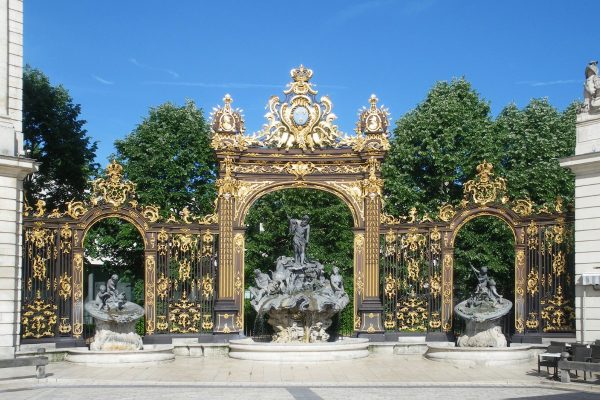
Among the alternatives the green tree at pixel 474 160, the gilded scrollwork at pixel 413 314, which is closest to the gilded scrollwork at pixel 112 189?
the gilded scrollwork at pixel 413 314

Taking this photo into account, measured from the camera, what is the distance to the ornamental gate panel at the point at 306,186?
20438 mm

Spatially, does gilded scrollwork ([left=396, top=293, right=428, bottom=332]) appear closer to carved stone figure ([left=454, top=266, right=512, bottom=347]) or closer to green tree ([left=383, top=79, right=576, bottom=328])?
carved stone figure ([left=454, top=266, right=512, bottom=347])

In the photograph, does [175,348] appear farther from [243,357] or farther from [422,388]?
[422,388]

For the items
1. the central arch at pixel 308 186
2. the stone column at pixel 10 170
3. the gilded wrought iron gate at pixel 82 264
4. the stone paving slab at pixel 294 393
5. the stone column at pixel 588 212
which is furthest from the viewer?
the central arch at pixel 308 186

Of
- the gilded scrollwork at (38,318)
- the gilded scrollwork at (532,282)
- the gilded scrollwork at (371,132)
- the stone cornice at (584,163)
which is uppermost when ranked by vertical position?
the gilded scrollwork at (371,132)

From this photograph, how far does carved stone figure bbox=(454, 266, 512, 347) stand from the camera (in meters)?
19.3

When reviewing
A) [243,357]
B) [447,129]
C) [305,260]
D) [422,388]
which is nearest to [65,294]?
[243,357]

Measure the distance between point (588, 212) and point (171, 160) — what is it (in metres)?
16.0

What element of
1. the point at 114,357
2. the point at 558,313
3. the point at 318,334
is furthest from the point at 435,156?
the point at 114,357

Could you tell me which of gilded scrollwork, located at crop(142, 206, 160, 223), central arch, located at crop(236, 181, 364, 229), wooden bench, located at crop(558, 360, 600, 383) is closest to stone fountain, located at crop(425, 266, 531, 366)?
wooden bench, located at crop(558, 360, 600, 383)

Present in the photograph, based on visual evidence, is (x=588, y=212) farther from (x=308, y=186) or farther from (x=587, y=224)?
(x=308, y=186)

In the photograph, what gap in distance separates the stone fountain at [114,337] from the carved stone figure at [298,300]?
8.49 feet

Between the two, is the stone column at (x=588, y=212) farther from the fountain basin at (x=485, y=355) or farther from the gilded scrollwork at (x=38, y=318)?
the gilded scrollwork at (x=38, y=318)

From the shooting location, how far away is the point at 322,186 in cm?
2220
